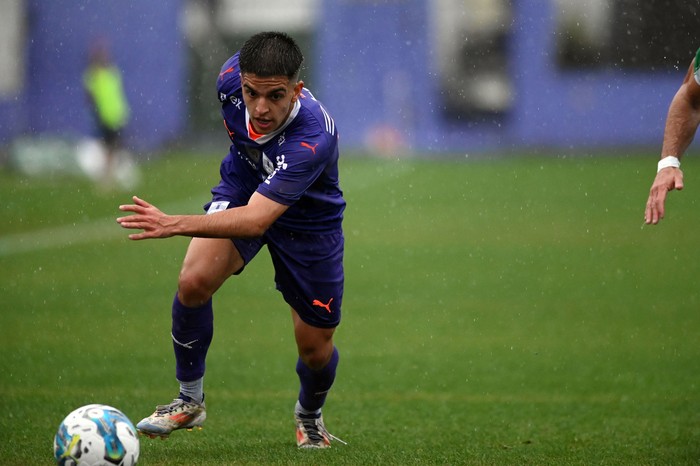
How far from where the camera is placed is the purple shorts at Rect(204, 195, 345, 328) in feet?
18.1

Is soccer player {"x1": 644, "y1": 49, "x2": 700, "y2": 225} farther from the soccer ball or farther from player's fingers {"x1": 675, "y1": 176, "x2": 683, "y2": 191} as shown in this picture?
the soccer ball

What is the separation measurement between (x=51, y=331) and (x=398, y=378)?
2.92 m

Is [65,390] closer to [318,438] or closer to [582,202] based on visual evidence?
[318,438]

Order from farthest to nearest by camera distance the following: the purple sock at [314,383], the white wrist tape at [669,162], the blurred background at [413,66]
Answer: the blurred background at [413,66]
the purple sock at [314,383]
the white wrist tape at [669,162]

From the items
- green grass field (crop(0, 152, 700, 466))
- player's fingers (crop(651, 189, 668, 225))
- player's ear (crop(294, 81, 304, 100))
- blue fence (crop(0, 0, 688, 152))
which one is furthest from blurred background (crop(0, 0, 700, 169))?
player's fingers (crop(651, 189, 668, 225))

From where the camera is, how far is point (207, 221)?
474 centimetres

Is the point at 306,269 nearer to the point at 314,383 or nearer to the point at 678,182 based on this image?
the point at 314,383

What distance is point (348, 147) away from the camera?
33562mm

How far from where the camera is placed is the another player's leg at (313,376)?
5625 millimetres

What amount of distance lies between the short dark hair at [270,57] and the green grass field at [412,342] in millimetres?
1815

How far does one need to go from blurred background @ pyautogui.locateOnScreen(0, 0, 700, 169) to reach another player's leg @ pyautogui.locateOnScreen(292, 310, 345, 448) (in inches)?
1028

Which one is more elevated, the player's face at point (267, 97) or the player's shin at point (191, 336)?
the player's face at point (267, 97)

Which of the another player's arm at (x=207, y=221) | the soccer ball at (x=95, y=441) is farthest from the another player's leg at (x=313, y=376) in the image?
the soccer ball at (x=95, y=441)

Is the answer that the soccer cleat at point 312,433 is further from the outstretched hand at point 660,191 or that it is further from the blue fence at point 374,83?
the blue fence at point 374,83
